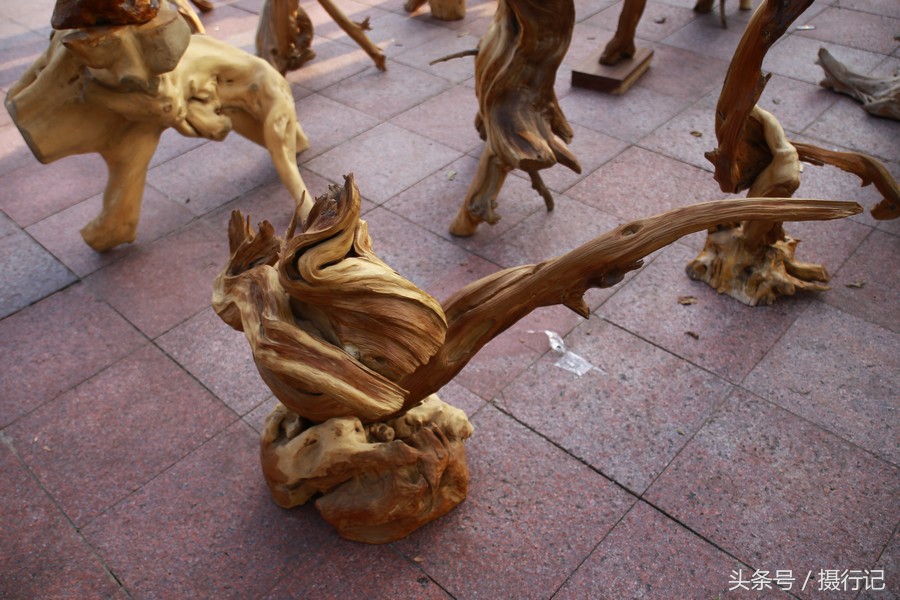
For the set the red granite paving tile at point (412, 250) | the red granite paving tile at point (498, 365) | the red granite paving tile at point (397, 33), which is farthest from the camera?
the red granite paving tile at point (397, 33)

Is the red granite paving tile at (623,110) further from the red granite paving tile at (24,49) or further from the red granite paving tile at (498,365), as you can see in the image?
the red granite paving tile at (24,49)

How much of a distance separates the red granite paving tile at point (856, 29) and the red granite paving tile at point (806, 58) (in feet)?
0.34

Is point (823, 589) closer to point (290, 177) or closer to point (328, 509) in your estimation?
point (328, 509)

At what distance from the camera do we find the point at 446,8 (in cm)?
605

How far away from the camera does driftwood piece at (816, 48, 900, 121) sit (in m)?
4.46

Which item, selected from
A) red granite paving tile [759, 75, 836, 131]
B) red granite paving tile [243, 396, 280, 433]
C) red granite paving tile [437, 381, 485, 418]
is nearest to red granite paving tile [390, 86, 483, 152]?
red granite paving tile [759, 75, 836, 131]

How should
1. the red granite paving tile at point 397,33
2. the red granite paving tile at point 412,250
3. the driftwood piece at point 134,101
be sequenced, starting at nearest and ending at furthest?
the driftwood piece at point 134,101 → the red granite paving tile at point 412,250 → the red granite paving tile at point 397,33

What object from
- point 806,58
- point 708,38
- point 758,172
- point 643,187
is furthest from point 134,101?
point 806,58

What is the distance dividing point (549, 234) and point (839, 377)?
4.82 feet

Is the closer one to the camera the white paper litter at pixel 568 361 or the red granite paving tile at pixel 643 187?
the white paper litter at pixel 568 361

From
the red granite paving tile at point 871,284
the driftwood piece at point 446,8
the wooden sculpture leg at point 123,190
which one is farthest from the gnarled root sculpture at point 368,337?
the driftwood piece at point 446,8

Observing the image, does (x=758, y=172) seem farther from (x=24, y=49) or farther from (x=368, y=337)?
(x=24, y=49)

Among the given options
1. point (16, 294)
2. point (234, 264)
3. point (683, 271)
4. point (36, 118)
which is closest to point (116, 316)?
point (16, 294)

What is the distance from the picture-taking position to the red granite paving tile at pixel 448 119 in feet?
15.0
